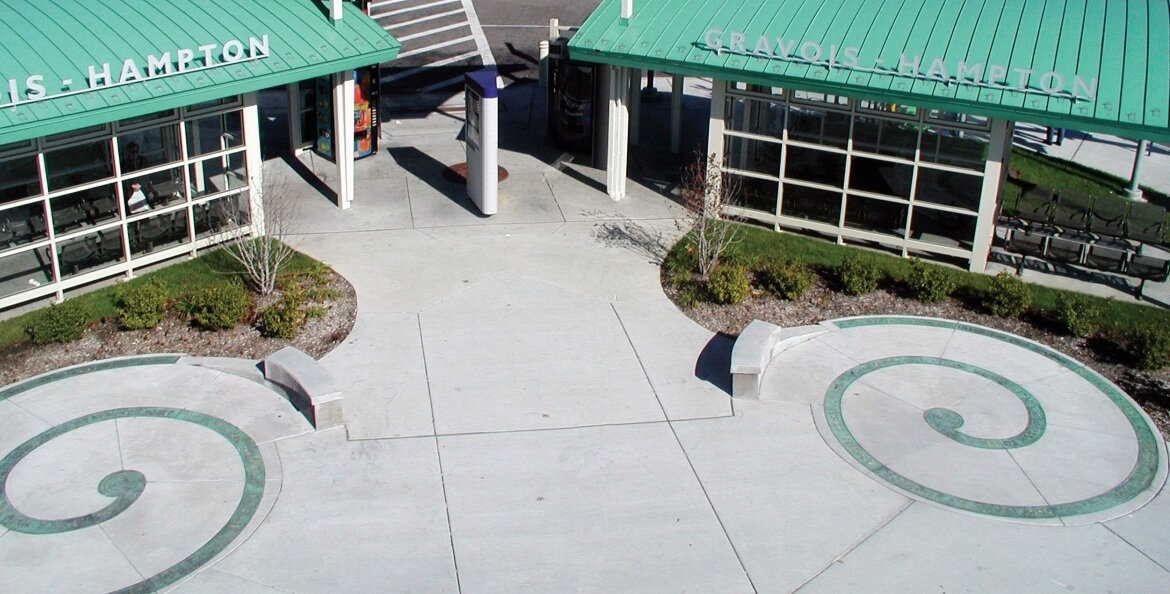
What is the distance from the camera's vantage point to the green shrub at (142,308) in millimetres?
14211

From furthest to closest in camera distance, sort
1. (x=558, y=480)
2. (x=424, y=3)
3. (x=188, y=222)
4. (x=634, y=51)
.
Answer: (x=424, y=3), (x=634, y=51), (x=188, y=222), (x=558, y=480)

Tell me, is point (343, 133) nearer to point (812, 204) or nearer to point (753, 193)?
point (753, 193)

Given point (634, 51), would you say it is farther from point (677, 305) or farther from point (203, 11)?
point (203, 11)

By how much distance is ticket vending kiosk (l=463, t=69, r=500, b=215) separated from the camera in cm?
1753

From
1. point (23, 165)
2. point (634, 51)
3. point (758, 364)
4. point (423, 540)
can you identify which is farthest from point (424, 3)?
point (423, 540)

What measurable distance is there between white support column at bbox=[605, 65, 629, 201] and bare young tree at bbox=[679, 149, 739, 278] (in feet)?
5.33

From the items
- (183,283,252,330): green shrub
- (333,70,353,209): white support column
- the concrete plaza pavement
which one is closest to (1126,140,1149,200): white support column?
the concrete plaza pavement

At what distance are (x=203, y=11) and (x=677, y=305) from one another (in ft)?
25.3

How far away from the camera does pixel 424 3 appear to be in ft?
107

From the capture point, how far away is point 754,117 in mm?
17922

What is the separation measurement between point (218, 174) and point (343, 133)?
2144mm

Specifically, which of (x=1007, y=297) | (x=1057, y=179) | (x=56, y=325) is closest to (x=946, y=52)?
(x=1007, y=297)

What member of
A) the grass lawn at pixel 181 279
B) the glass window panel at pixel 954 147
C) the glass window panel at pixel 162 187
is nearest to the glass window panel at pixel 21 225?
the grass lawn at pixel 181 279

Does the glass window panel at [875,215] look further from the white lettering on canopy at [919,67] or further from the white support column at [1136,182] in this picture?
the white support column at [1136,182]
